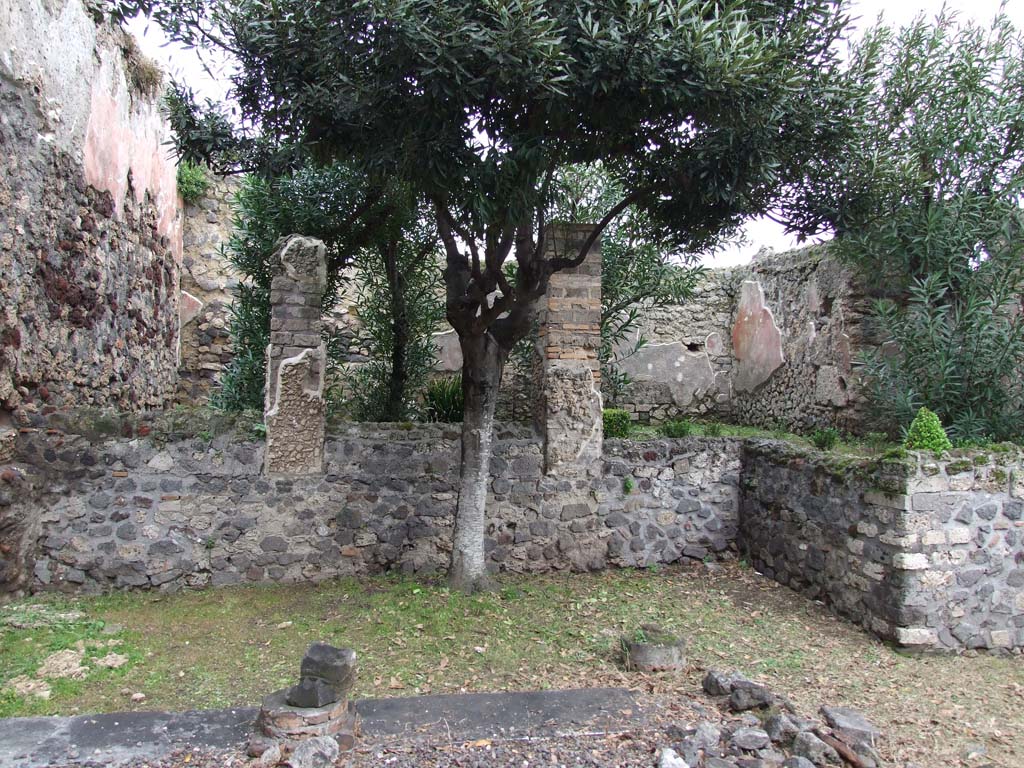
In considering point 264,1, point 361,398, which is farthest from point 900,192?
point 361,398

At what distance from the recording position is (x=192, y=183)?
383 inches

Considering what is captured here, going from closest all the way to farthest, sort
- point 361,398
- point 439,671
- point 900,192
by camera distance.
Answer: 1. point 439,671
2. point 900,192
3. point 361,398

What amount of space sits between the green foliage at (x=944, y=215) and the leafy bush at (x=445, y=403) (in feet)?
11.9

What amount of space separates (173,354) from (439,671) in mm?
6234

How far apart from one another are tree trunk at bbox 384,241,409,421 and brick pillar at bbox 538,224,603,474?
6.21 ft

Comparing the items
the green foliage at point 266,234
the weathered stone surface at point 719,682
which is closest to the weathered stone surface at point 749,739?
the weathered stone surface at point 719,682

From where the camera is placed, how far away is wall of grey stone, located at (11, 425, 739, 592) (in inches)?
214

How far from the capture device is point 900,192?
609cm

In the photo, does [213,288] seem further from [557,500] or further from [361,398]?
[557,500]

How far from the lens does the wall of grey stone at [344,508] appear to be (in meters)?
5.43

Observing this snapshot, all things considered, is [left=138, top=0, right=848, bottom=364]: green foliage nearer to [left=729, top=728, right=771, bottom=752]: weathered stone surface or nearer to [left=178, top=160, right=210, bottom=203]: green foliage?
[left=729, top=728, right=771, bottom=752]: weathered stone surface

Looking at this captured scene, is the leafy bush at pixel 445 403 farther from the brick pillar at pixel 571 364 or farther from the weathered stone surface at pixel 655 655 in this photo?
the weathered stone surface at pixel 655 655

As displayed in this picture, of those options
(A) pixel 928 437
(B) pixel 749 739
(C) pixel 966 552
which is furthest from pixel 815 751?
(A) pixel 928 437

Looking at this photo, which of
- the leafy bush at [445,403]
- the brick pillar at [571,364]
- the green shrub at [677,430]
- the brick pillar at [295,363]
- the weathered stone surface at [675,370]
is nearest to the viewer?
the brick pillar at [295,363]
